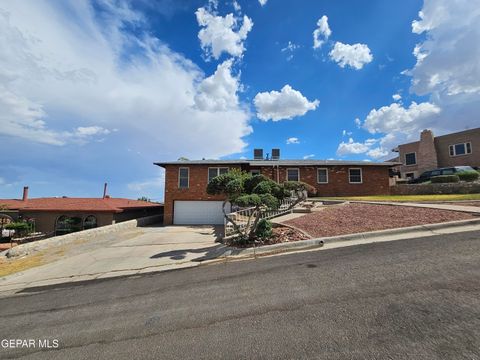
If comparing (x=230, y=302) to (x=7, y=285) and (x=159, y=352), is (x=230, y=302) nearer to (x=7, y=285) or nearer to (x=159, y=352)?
(x=159, y=352)

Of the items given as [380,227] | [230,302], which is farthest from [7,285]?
[380,227]

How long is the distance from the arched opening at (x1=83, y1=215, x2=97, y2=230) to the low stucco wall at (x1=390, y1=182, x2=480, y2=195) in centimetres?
2662

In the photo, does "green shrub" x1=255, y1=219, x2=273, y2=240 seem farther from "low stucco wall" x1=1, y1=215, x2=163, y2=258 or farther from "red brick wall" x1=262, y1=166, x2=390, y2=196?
"red brick wall" x1=262, y1=166, x2=390, y2=196

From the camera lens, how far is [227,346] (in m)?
2.94

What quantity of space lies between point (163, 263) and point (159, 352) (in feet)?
17.3

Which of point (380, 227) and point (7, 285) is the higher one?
point (380, 227)

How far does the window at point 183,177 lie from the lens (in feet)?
66.0

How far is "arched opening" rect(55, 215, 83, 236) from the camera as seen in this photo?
731 inches

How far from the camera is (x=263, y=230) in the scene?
30.1 ft

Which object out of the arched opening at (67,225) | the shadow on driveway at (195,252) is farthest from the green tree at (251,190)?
the arched opening at (67,225)

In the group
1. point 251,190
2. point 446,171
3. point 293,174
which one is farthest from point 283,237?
point 446,171

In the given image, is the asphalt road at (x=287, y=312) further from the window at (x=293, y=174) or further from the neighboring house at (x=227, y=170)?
the window at (x=293, y=174)

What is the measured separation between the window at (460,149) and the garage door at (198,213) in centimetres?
2842

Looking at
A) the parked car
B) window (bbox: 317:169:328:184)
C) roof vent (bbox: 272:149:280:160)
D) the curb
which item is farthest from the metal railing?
the parked car
